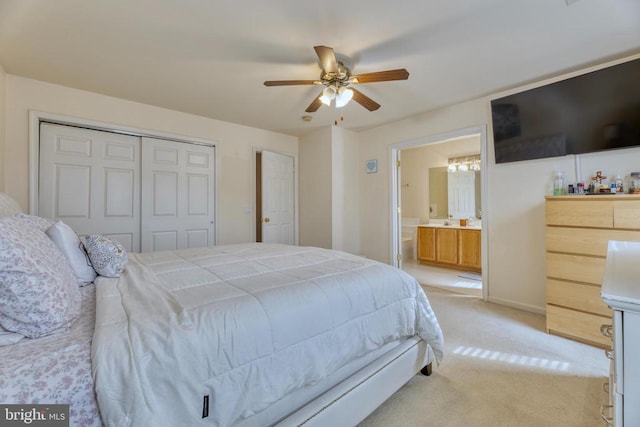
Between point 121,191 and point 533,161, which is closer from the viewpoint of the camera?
point 533,161

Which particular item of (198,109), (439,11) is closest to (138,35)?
(198,109)

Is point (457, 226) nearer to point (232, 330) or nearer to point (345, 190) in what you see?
point (345, 190)

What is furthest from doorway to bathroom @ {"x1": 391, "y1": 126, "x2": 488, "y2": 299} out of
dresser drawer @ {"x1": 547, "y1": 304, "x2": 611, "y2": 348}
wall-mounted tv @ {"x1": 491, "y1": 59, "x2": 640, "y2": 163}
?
dresser drawer @ {"x1": 547, "y1": 304, "x2": 611, "y2": 348}

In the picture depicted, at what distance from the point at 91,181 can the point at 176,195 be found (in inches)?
34.5

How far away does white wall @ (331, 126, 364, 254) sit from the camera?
4230 mm

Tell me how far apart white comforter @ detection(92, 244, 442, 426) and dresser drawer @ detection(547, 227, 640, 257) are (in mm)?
1547

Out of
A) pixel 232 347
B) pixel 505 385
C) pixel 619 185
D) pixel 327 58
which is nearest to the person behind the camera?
pixel 232 347

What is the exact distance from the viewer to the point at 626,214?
2010 millimetres

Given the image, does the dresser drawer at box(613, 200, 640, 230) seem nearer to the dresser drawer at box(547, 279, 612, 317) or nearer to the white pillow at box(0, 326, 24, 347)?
the dresser drawer at box(547, 279, 612, 317)

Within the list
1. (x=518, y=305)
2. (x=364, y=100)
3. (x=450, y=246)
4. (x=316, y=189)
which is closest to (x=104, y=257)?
(x=364, y=100)

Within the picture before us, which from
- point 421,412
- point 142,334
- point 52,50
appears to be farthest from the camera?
point 52,50

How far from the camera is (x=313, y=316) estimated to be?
1204 millimetres

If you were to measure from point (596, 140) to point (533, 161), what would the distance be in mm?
494

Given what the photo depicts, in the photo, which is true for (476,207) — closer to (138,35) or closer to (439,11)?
(439,11)
